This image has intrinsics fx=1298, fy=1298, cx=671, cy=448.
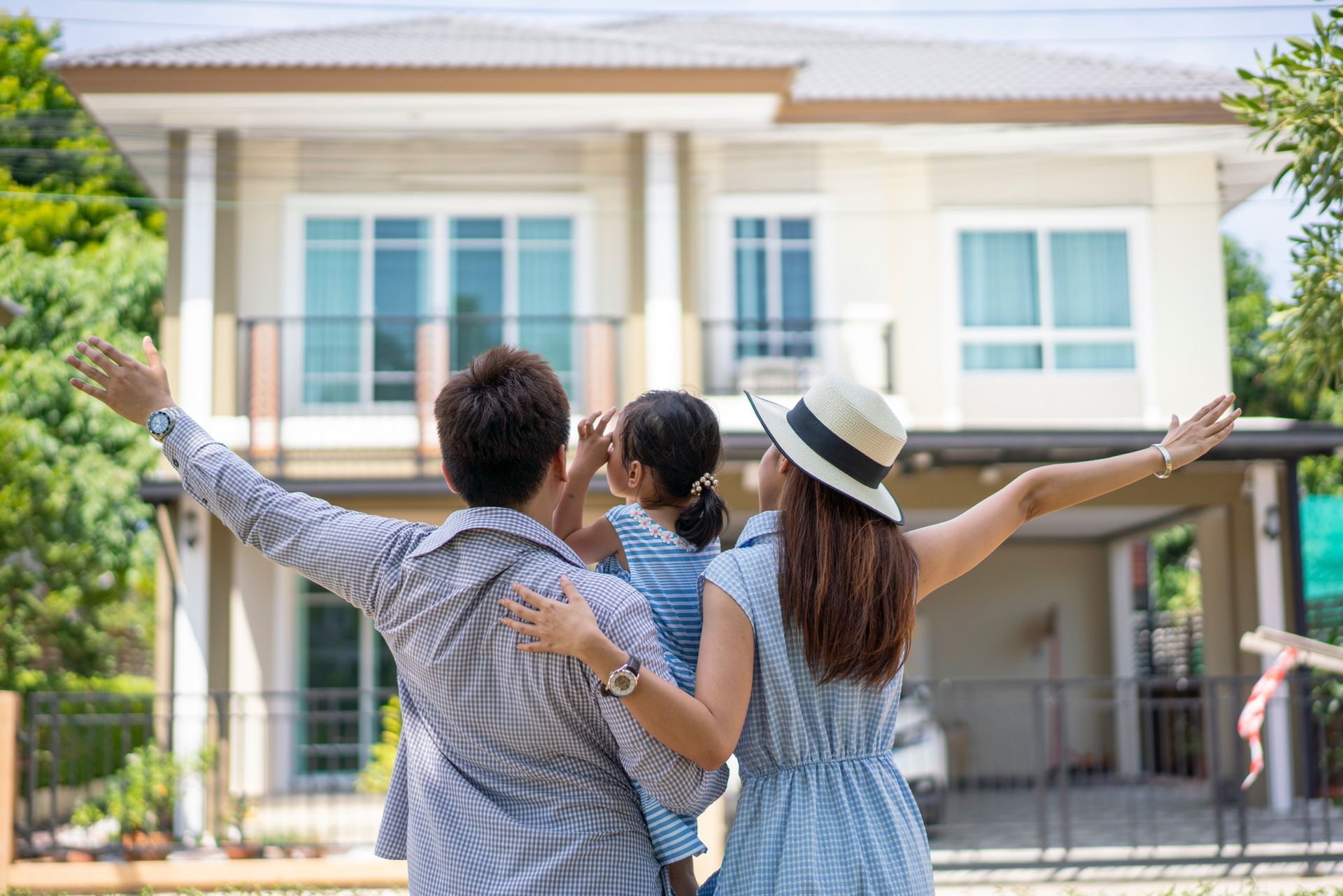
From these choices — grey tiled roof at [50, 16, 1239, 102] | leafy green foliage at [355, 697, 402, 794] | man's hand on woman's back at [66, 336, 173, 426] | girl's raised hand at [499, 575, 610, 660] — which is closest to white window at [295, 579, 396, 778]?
leafy green foliage at [355, 697, 402, 794]

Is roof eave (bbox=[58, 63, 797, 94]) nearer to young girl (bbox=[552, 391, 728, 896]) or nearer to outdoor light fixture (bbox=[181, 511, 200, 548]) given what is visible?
outdoor light fixture (bbox=[181, 511, 200, 548])

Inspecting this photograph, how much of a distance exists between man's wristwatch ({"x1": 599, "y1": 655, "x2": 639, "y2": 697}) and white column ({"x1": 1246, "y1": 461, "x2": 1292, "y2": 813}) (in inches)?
410

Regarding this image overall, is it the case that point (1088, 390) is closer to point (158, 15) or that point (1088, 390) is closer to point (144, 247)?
point (158, 15)

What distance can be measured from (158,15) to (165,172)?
204cm

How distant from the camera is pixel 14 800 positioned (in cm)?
805

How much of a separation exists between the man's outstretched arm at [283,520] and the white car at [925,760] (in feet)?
26.9

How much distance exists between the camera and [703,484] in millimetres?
2305

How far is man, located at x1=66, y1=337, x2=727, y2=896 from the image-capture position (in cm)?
192

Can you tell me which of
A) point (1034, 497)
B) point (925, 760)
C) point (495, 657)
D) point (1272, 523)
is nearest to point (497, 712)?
point (495, 657)

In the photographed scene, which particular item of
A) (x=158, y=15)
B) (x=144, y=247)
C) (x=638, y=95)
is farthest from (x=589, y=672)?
(x=144, y=247)

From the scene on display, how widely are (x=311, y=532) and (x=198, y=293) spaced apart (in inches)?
407

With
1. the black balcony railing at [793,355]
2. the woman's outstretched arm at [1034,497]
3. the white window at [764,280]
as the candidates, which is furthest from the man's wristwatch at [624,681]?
the white window at [764,280]

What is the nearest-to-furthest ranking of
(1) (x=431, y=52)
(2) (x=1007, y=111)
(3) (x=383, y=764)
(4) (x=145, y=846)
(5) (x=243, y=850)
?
(4) (x=145, y=846)
(5) (x=243, y=850)
(3) (x=383, y=764)
(1) (x=431, y=52)
(2) (x=1007, y=111)

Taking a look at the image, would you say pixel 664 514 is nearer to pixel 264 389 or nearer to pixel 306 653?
pixel 264 389
